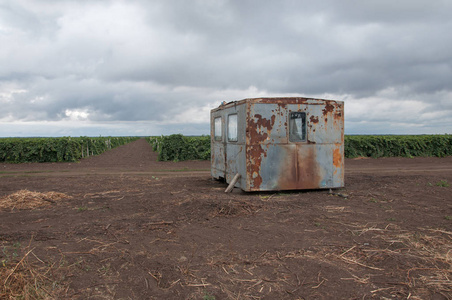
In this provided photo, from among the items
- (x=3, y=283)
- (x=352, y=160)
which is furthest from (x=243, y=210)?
(x=352, y=160)

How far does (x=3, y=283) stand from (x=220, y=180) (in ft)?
Result: 29.7

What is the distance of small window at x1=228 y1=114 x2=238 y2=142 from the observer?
31.9 feet

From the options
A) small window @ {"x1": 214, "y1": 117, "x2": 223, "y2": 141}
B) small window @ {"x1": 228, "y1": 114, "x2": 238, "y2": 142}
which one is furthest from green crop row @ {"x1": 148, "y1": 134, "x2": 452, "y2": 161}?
small window @ {"x1": 228, "y1": 114, "x2": 238, "y2": 142}

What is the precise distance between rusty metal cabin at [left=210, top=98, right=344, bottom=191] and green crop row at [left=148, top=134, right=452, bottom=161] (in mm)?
13591

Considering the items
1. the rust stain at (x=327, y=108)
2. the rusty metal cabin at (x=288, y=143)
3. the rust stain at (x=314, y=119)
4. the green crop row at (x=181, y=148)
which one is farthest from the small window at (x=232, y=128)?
the green crop row at (x=181, y=148)

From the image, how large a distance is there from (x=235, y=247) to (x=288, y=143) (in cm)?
466

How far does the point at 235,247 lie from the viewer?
16.4ft

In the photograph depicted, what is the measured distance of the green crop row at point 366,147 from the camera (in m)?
23.0

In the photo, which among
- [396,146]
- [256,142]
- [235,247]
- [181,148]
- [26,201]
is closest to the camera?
[235,247]

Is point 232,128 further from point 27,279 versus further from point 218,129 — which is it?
point 27,279

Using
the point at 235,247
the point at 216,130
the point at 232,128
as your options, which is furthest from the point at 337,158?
the point at 235,247

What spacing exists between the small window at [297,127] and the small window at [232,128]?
62.3 inches

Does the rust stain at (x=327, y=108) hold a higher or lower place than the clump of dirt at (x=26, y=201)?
higher

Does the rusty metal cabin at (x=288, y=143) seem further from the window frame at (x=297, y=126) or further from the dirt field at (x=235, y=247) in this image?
the dirt field at (x=235, y=247)
